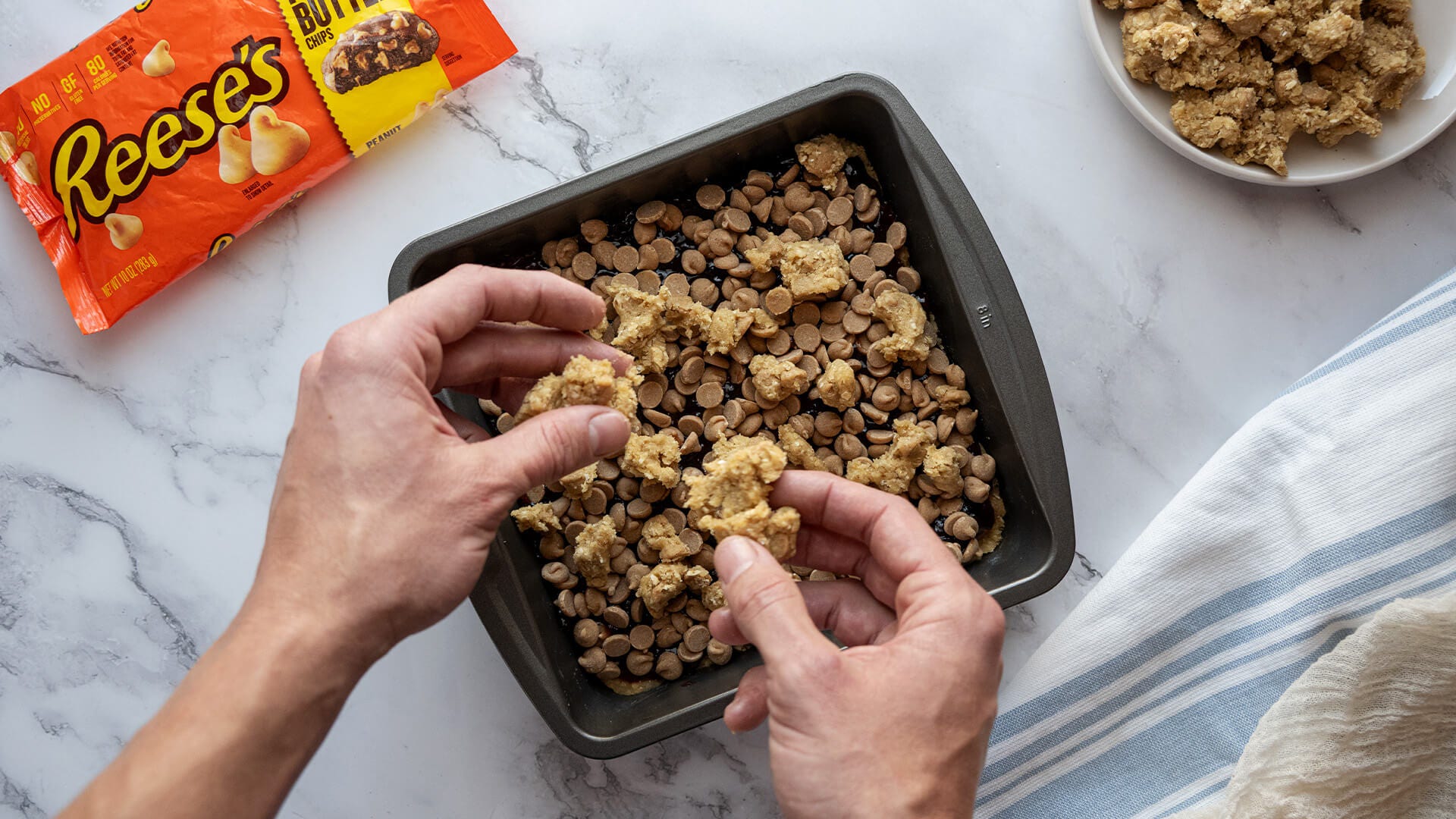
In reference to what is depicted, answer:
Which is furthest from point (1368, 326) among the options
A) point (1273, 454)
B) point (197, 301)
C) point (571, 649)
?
point (197, 301)

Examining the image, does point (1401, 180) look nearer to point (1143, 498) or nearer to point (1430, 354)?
point (1430, 354)

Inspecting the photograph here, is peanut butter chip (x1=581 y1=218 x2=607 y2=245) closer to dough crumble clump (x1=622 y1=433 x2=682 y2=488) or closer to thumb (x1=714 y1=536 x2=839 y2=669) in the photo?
dough crumble clump (x1=622 y1=433 x2=682 y2=488)

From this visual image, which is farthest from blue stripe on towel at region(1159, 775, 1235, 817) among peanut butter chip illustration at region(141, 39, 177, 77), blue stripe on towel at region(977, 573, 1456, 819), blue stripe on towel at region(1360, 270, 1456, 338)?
Result: peanut butter chip illustration at region(141, 39, 177, 77)

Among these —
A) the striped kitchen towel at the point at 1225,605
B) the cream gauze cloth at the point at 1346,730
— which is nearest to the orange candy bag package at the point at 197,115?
the striped kitchen towel at the point at 1225,605

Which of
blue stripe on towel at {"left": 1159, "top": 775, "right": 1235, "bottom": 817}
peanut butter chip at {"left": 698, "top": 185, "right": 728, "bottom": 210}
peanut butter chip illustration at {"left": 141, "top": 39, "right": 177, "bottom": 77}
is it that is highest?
peanut butter chip illustration at {"left": 141, "top": 39, "right": 177, "bottom": 77}

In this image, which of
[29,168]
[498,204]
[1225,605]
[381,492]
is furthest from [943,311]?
[29,168]

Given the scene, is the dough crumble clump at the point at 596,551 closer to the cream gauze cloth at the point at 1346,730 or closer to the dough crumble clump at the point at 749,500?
the dough crumble clump at the point at 749,500
